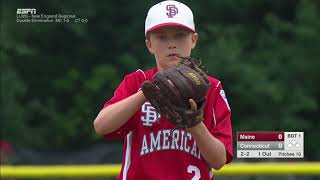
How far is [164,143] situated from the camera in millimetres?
2590

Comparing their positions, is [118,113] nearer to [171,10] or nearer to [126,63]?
[171,10]

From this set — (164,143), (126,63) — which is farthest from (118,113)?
(126,63)

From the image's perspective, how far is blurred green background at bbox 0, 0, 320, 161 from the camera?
527 cm

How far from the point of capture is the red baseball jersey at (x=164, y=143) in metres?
2.57

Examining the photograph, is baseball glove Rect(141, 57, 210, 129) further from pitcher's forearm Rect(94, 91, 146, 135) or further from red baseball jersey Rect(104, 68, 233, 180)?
red baseball jersey Rect(104, 68, 233, 180)

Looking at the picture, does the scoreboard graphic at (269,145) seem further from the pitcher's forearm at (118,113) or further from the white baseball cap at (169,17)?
the pitcher's forearm at (118,113)

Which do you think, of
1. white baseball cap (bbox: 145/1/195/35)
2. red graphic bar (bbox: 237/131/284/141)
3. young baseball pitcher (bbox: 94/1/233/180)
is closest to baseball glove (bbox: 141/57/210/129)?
young baseball pitcher (bbox: 94/1/233/180)

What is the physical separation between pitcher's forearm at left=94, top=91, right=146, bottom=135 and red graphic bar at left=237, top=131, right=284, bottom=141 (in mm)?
1986

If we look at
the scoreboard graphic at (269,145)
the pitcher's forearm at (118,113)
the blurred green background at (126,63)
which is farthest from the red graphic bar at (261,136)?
the pitcher's forearm at (118,113)

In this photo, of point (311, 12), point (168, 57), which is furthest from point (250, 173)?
point (168, 57)

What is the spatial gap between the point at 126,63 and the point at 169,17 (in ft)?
9.79

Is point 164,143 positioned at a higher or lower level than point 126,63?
lower

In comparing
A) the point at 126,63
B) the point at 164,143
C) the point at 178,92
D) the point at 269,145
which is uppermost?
the point at 126,63

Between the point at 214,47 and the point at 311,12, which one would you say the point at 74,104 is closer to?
the point at 214,47
